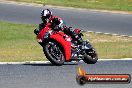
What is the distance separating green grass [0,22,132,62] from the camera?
17203 mm

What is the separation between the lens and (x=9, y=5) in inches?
1309

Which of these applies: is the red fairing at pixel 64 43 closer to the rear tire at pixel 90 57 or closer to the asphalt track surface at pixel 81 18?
the rear tire at pixel 90 57

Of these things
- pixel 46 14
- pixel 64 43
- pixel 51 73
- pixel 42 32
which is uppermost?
pixel 46 14

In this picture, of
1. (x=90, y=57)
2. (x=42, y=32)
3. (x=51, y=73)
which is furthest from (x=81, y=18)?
(x=51, y=73)

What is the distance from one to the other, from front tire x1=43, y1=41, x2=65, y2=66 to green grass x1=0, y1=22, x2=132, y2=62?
1362 millimetres

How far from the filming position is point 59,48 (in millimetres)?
15078

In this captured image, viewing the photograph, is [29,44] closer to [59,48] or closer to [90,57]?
[90,57]

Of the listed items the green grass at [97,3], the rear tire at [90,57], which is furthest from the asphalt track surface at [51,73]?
the green grass at [97,3]

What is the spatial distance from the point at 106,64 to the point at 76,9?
58.3ft

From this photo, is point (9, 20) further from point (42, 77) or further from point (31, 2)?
point (42, 77)

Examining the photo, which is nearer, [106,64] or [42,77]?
[42,77]

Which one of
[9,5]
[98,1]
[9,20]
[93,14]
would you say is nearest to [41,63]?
[9,20]

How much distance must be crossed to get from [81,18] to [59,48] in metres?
14.7

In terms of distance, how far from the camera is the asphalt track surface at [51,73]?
12.1 meters
